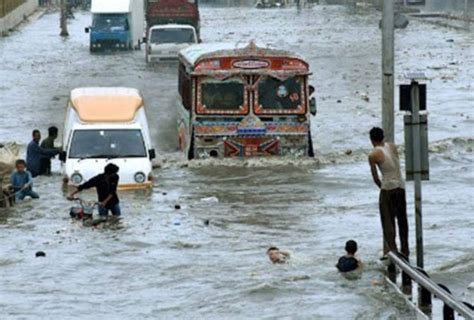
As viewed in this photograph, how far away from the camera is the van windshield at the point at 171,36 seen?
56875 mm

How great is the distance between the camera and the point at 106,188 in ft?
73.4

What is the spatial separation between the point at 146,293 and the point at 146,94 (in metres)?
30.6

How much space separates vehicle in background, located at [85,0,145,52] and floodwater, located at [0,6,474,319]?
759 inches

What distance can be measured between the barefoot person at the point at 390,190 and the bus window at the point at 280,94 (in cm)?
1215

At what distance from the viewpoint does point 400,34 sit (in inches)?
3083

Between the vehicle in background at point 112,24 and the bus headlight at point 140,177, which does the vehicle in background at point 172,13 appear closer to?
the vehicle in background at point 112,24

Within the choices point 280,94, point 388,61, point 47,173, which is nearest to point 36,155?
point 47,173

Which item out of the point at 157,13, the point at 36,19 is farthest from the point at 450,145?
the point at 36,19

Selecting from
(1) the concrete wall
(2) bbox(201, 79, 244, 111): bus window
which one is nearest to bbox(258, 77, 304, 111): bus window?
(2) bbox(201, 79, 244, 111): bus window

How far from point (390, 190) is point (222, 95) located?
1263 cm

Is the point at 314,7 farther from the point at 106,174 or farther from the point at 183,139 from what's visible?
the point at 106,174

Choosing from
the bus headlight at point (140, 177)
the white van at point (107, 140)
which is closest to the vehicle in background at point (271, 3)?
the white van at point (107, 140)

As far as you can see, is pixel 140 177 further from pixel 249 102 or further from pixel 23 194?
pixel 249 102

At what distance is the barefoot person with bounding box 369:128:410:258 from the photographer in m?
16.7
